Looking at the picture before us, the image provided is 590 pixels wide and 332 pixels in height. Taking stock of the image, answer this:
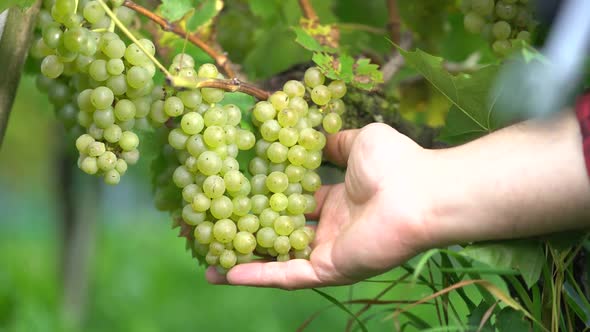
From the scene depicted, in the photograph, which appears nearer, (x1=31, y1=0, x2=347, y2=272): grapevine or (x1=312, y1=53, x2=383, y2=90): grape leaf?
(x1=31, y1=0, x2=347, y2=272): grapevine

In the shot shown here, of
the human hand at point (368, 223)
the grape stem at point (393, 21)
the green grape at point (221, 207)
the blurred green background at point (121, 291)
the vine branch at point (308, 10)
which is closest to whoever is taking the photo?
the human hand at point (368, 223)

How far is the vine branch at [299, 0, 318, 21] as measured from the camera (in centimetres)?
126

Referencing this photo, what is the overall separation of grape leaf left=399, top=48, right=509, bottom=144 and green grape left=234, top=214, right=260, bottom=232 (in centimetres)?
29

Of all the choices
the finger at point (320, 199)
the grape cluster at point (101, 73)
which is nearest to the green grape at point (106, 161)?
the grape cluster at point (101, 73)

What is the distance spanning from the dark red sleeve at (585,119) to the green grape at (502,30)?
0.30 metres

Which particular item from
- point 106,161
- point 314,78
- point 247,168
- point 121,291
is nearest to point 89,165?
point 106,161

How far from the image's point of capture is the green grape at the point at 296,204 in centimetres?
102

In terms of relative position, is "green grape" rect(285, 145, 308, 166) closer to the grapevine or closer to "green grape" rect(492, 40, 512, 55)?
the grapevine

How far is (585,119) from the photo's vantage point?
792 millimetres

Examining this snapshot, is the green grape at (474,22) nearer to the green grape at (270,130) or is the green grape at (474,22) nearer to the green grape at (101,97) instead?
the green grape at (270,130)

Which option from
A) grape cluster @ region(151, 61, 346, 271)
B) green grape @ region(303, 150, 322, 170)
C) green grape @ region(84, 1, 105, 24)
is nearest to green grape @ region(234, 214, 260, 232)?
grape cluster @ region(151, 61, 346, 271)

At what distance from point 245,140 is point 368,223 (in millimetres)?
219

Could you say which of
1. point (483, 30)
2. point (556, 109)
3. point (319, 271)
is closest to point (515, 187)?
point (556, 109)

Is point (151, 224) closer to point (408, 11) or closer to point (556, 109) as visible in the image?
point (408, 11)
